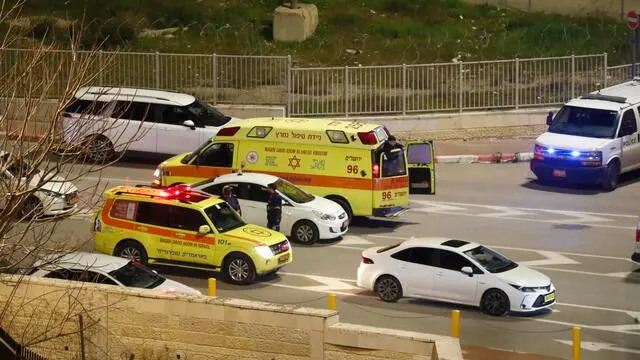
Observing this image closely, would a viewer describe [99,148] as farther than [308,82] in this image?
No

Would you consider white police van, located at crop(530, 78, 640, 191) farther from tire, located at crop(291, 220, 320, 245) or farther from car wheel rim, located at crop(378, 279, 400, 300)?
car wheel rim, located at crop(378, 279, 400, 300)

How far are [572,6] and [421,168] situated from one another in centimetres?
1959

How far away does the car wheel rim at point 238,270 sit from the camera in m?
24.1

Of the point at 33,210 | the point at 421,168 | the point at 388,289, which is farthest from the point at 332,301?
the point at 421,168

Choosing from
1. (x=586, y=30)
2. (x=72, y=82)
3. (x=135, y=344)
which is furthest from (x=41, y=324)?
(x=586, y=30)

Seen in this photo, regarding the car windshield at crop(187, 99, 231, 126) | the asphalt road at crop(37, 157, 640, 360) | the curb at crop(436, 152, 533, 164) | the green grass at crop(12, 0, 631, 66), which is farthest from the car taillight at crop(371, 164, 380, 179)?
the green grass at crop(12, 0, 631, 66)

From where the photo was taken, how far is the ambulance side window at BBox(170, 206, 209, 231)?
24.4 m

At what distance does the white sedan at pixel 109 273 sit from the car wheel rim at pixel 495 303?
Result: 5021mm

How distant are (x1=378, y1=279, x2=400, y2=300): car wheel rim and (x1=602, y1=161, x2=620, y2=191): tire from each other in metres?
9.89

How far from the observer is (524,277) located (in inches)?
896

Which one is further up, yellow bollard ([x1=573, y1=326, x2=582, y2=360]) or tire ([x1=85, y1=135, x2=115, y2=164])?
tire ([x1=85, y1=135, x2=115, y2=164])

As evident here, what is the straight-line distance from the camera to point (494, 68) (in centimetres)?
3656

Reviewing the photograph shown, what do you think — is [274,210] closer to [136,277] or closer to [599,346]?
[136,277]

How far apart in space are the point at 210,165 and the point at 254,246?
4956 mm
